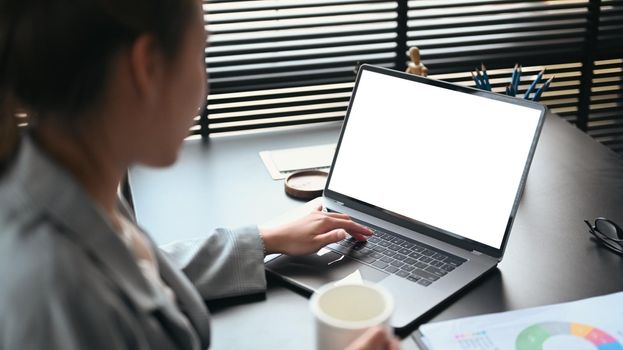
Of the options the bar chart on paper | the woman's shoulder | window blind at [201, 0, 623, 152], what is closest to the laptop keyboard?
the bar chart on paper

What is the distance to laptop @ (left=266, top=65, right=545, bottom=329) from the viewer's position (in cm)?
124

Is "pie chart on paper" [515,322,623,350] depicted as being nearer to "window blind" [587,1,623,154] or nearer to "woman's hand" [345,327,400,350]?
"woman's hand" [345,327,400,350]

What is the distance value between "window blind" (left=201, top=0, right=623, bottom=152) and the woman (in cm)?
119

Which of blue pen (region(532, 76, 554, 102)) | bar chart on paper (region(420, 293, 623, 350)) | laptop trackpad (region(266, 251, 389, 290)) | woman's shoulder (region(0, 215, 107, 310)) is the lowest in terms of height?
bar chart on paper (region(420, 293, 623, 350))

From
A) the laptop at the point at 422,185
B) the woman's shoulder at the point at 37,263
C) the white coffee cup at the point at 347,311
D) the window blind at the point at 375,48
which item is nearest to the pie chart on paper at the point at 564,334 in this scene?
the laptop at the point at 422,185

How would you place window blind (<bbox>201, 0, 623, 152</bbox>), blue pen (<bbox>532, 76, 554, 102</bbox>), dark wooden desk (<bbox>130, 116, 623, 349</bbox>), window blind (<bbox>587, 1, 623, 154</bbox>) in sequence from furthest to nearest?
window blind (<bbox>587, 1, 623, 154</bbox>) → window blind (<bbox>201, 0, 623, 152</bbox>) → blue pen (<bbox>532, 76, 554, 102</bbox>) → dark wooden desk (<bbox>130, 116, 623, 349</bbox>)

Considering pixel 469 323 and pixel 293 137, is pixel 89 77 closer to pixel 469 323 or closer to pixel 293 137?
pixel 469 323

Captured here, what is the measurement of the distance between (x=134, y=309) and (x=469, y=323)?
523 millimetres

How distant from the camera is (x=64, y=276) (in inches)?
27.8

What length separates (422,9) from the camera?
2.14m

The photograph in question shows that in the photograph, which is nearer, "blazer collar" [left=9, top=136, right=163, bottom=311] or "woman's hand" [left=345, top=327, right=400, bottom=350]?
"blazer collar" [left=9, top=136, right=163, bottom=311]

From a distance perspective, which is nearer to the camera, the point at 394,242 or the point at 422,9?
the point at 394,242

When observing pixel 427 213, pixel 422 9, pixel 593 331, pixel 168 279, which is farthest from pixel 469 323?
pixel 422 9

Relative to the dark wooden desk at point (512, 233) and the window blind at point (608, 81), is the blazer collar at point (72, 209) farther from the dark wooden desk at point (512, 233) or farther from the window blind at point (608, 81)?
the window blind at point (608, 81)
